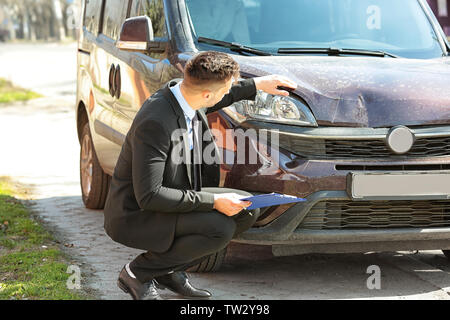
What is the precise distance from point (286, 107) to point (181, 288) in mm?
1068

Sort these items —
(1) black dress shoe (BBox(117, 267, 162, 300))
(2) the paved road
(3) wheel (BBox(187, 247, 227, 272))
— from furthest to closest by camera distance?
(3) wheel (BBox(187, 247, 227, 272)) → (2) the paved road → (1) black dress shoe (BBox(117, 267, 162, 300))

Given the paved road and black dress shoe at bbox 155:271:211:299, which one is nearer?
black dress shoe at bbox 155:271:211:299

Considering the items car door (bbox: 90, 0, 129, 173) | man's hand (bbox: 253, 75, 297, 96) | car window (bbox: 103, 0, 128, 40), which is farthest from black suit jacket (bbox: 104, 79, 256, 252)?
car window (bbox: 103, 0, 128, 40)

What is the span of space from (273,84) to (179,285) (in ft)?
3.67

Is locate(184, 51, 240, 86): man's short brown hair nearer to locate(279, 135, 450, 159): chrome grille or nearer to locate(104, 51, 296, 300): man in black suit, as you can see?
locate(104, 51, 296, 300): man in black suit

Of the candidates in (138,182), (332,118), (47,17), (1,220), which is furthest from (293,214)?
(47,17)

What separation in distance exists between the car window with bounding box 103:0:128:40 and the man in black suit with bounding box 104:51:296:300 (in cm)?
241

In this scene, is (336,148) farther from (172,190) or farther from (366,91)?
(172,190)

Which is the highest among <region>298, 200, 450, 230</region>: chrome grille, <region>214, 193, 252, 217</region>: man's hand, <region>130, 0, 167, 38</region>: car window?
<region>130, 0, 167, 38</region>: car window

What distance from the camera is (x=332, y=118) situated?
4.68 m

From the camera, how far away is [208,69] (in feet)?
13.7

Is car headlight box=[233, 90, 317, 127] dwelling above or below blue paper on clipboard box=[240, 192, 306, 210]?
above

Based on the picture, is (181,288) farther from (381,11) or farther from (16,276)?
(381,11)

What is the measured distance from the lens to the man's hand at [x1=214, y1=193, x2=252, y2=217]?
165 inches
